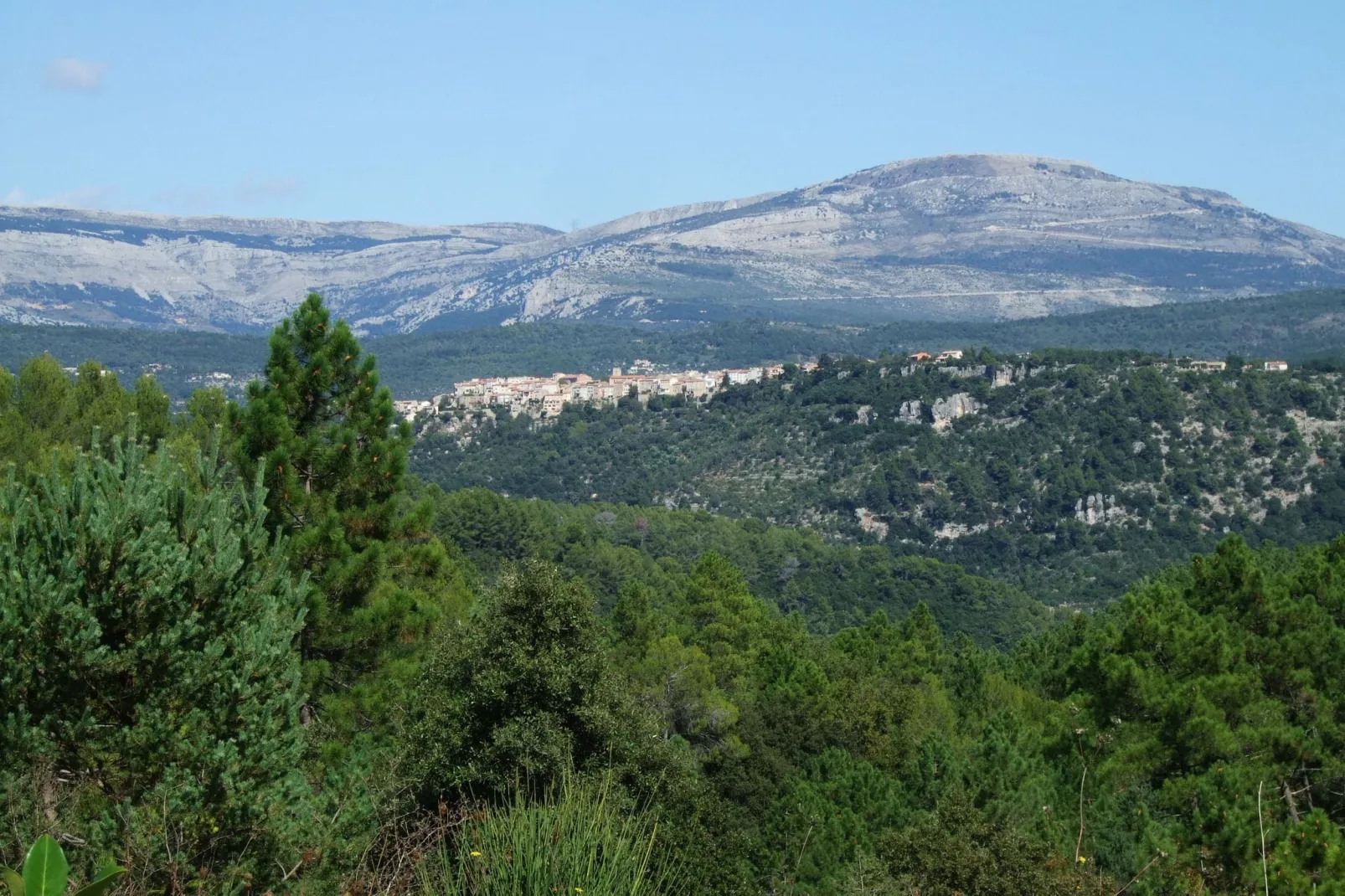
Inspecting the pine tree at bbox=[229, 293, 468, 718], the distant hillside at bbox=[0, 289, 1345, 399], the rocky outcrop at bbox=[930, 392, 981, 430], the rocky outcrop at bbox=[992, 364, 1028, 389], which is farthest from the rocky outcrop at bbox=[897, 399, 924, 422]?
the pine tree at bbox=[229, 293, 468, 718]

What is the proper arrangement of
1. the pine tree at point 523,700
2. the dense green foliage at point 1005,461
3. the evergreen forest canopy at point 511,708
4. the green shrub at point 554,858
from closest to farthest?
the green shrub at point 554,858
the evergreen forest canopy at point 511,708
the pine tree at point 523,700
the dense green foliage at point 1005,461

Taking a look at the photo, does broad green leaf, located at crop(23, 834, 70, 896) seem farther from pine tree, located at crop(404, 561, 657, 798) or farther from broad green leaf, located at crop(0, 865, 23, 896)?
pine tree, located at crop(404, 561, 657, 798)

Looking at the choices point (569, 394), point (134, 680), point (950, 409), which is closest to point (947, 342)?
point (569, 394)

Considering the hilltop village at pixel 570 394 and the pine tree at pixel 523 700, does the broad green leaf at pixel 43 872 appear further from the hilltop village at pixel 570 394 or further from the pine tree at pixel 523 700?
the hilltop village at pixel 570 394

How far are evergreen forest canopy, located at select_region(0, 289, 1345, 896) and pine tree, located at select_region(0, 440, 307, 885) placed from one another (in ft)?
Answer: 0.06

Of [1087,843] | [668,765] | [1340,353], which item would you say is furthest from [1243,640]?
[1340,353]

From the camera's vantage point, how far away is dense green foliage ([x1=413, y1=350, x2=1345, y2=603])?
79188 millimetres

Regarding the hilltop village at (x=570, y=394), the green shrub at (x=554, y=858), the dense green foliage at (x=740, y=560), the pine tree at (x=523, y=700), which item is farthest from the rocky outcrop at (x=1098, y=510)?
the green shrub at (x=554, y=858)

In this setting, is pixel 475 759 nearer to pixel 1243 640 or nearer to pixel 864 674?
pixel 1243 640

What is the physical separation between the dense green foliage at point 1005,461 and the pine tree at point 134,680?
66.8m

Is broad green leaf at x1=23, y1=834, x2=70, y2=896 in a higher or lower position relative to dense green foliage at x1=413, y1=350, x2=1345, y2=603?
higher

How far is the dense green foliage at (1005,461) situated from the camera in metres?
79.2

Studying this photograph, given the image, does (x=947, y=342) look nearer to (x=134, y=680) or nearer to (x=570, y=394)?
(x=570, y=394)

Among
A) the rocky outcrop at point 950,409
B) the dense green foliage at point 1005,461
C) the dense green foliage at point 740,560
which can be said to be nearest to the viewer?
the dense green foliage at point 740,560
